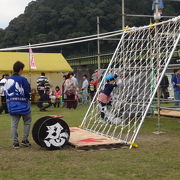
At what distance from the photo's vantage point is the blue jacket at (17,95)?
Result: 25.3 ft

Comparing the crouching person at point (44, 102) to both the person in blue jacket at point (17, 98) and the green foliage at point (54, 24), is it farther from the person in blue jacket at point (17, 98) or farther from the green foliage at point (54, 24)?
the green foliage at point (54, 24)

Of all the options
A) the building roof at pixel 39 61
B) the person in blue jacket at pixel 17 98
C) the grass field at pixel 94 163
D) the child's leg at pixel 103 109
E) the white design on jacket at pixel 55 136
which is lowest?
the grass field at pixel 94 163

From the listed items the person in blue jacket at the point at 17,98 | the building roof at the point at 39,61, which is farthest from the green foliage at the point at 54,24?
the person in blue jacket at the point at 17,98

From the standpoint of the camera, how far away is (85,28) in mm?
51219

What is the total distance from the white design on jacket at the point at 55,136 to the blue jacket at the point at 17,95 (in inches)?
27.2

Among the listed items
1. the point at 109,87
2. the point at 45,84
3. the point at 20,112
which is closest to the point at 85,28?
the point at 45,84

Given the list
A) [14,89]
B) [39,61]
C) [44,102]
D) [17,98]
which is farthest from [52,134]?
[39,61]

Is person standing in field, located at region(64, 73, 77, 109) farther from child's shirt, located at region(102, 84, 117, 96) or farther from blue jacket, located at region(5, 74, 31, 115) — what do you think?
blue jacket, located at region(5, 74, 31, 115)

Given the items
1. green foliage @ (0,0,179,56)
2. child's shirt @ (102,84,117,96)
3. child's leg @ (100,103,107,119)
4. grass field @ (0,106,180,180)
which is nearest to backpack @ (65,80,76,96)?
child's leg @ (100,103,107,119)

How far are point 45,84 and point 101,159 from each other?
39.8ft

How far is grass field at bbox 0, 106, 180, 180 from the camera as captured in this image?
5.52 meters

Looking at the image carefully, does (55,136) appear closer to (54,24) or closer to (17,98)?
(17,98)

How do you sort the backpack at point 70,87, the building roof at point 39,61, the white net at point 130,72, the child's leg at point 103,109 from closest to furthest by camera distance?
1. the white net at point 130,72
2. the child's leg at point 103,109
3. the backpack at point 70,87
4. the building roof at point 39,61

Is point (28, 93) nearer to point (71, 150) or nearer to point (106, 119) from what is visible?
point (71, 150)
